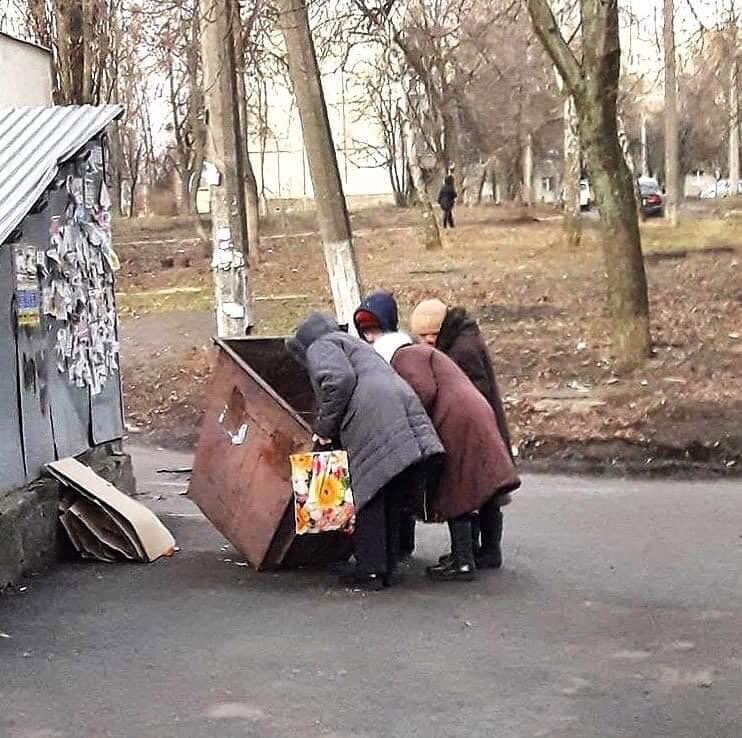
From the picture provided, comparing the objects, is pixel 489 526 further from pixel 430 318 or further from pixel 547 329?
pixel 547 329

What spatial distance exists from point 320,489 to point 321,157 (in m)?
6.24

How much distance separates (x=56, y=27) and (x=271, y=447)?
13662 mm

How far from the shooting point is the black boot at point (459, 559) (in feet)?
22.0

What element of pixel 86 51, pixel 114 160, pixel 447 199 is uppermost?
pixel 86 51

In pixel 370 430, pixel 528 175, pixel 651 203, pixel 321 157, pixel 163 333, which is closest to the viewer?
pixel 370 430

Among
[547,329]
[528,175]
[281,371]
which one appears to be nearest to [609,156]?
[547,329]

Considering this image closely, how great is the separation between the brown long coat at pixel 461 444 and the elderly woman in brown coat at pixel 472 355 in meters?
0.36

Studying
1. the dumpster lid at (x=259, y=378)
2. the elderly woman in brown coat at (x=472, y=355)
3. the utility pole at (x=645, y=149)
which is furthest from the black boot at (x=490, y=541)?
the utility pole at (x=645, y=149)

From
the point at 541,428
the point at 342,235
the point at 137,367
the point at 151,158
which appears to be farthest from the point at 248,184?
the point at 151,158

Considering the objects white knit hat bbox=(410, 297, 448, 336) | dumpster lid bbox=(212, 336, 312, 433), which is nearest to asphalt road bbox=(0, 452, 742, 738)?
dumpster lid bbox=(212, 336, 312, 433)

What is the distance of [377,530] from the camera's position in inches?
255

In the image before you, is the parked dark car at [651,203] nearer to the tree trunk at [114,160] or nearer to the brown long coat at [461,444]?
the tree trunk at [114,160]

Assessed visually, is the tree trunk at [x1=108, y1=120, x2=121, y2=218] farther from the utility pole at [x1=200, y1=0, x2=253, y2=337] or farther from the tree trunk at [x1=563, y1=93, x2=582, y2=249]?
the tree trunk at [x1=563, y1=93, x2=582, y2=249]

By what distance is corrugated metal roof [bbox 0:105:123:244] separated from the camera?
22.0ft
